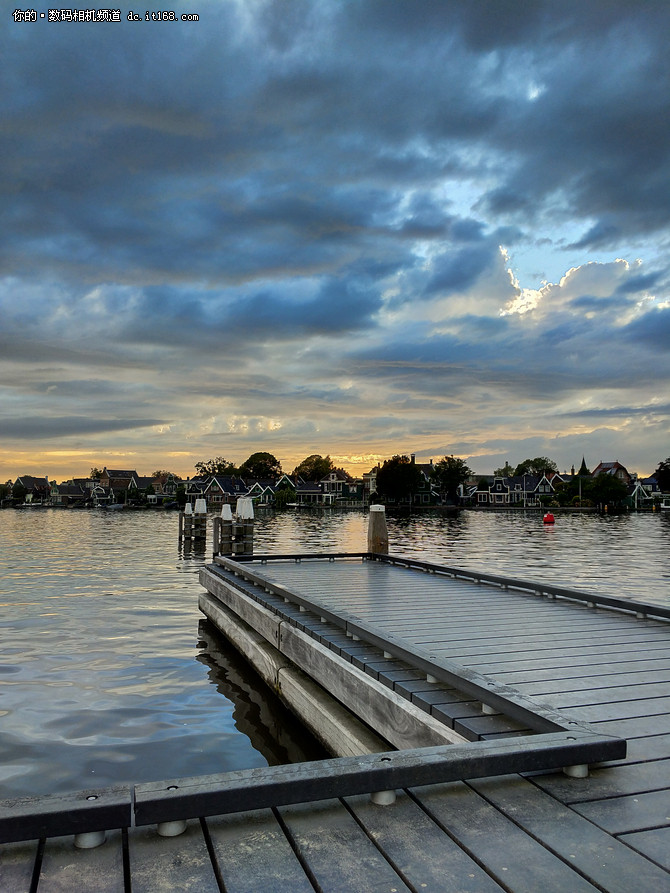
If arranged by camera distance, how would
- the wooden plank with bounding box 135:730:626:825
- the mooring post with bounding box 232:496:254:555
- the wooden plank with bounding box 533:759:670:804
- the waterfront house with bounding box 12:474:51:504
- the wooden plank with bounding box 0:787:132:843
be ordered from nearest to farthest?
the wooden plank with bounding box 0:787:132:843 < the wooden plank with bounding box 135:730:626:825 < the wooden plank with bounding box 533:759:670:804 < the mooring post with bounding box 232:496:254:555 < the waterfront house with bounding box 12:474:51:504

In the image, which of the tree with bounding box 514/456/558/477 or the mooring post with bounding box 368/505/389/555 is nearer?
the mooring post with bounding box 368/505/389/555

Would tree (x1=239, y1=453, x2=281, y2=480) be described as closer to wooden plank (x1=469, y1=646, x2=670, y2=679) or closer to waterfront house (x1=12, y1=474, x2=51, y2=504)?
waterfront house (x1=12, y1=474, x2=51, y2=504)

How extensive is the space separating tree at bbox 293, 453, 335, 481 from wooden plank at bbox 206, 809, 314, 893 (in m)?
141

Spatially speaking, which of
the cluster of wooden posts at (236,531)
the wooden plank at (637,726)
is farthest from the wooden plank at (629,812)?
the cluster of wooden posts at (236,531)

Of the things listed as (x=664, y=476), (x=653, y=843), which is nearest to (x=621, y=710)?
(x=653, y=843)

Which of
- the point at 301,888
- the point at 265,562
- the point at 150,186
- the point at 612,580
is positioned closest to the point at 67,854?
the point at 301,888

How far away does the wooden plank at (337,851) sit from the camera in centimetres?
243

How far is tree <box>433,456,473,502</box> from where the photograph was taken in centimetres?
12862

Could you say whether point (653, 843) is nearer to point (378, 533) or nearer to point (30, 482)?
point (378, 533)

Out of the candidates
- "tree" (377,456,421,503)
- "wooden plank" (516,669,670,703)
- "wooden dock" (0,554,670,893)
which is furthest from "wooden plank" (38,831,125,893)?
"tree" (377,456,421,503)

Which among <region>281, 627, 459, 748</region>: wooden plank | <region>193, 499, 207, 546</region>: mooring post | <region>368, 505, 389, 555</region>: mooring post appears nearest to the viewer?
<region>281, 627, 459, 748</region>: wooden plank

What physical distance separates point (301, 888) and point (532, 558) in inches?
1158

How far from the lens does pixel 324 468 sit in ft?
485

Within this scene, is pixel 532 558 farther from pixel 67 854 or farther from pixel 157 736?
pixel 67 854
